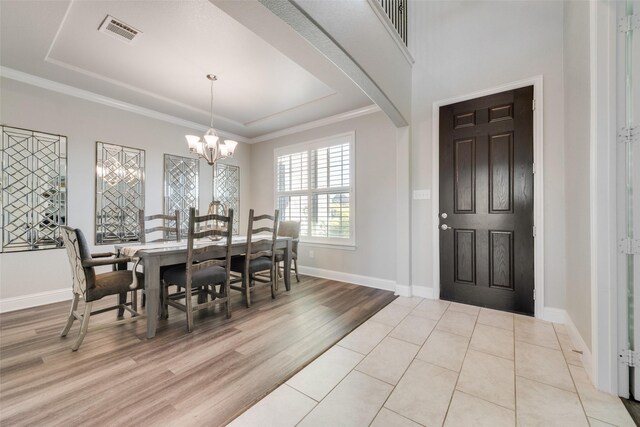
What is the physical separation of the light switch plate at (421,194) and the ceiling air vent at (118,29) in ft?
10.7

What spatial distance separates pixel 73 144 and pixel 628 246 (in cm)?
528

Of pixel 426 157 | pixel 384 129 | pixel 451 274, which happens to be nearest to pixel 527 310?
pixel 451 274

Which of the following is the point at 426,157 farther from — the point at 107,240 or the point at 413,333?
the point at 107,240

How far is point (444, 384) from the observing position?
1.54m

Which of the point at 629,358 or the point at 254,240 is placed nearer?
the point at 629,358

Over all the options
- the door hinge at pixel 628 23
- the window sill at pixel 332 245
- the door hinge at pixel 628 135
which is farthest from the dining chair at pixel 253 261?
the door hinge at pixel 628 23

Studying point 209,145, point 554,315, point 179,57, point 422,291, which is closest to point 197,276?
point 209,145

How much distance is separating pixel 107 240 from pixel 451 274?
4.48m

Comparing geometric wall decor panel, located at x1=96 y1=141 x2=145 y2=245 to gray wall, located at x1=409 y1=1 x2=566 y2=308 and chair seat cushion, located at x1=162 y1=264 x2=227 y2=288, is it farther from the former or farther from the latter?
gray wall, located at x1=409 y1=1 x2=566 y2=308

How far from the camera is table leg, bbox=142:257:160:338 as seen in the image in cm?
208

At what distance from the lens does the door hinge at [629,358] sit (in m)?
1.40

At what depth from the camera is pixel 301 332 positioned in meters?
2.27

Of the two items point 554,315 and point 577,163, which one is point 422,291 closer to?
point 554,315

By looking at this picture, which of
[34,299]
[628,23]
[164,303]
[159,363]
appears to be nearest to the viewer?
[628,23]
